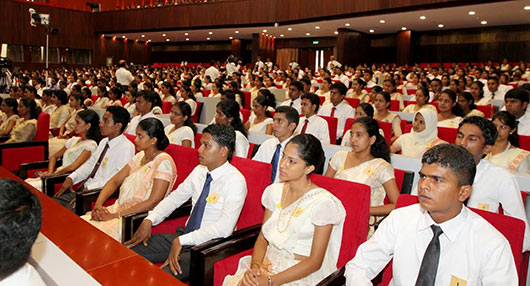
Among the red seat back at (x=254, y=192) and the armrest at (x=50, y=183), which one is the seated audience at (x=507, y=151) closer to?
the red seat back at (x=254, y=192)

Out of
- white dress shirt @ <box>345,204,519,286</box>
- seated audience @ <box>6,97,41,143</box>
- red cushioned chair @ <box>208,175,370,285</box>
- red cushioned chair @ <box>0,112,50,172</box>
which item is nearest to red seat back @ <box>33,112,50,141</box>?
seated audience @ <box>6,97,41,143</box>

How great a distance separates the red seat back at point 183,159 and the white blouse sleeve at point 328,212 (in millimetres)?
1288

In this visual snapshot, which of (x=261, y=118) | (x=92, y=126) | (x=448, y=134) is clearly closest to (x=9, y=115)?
(x=92, y=126)

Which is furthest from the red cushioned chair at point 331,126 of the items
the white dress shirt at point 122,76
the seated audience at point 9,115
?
the white dress shirt at point 122,76

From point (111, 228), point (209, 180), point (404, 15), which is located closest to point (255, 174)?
point (209, 180)

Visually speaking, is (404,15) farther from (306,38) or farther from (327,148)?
(327,148)

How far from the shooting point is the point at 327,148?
3529 millimetres

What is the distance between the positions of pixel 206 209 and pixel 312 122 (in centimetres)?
231

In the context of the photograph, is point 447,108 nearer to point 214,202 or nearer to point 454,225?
point 214,202

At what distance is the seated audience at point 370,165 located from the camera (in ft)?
8.74

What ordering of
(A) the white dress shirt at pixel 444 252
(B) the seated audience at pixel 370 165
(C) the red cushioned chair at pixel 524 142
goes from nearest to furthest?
(A) the white dress shirt at pixel 444 252, (B) the seated audience at pixel 370 165, (C) the red cushioned chair at pixel 524 142

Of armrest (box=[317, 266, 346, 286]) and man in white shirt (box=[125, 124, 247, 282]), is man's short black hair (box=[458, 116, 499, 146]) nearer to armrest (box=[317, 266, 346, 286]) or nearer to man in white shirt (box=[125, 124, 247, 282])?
armrest (box=[317, 266, 346, 286])

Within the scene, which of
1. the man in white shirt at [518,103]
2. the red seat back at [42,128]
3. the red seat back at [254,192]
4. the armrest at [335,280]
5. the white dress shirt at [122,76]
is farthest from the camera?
the white dress shirt at [122,76]

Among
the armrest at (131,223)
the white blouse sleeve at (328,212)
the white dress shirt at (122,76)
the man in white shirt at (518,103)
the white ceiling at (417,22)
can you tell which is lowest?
the armrest at (131,223)
